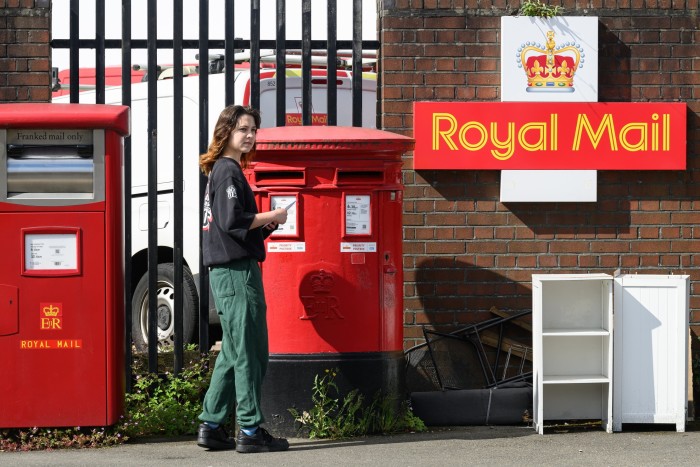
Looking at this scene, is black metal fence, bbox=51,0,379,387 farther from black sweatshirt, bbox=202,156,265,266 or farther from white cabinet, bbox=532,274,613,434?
white cabinet, bbox=532,274,613,434

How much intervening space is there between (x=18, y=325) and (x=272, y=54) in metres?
4.81

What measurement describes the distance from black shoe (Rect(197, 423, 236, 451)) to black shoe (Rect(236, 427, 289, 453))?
125 mm

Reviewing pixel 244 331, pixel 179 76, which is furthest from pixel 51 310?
pixel 179 76

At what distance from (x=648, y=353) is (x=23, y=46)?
4.50m

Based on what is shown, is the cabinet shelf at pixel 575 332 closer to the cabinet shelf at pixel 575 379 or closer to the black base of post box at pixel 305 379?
the cabinet shelf at pixel 575 379

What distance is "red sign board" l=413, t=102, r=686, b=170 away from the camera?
25.7ft

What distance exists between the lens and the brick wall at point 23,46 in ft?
25.1

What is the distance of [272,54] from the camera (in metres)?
10.6

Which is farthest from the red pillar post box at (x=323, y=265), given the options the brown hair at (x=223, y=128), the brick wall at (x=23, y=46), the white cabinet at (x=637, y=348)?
the brick wall at (x=23, y=46)

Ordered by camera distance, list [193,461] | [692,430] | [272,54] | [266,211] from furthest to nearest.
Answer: [272,54]
[692,430]
[266,211]
[193,461]

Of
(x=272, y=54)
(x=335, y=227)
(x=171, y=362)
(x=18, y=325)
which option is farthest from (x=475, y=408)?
(x=272, y=54)

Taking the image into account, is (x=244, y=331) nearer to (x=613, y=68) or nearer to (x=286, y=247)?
(x=286, y=247)

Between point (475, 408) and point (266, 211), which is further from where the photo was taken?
point (475, 408)

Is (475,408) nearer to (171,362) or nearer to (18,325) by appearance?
(171,362)
